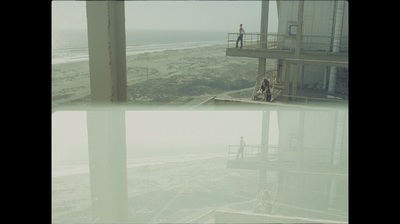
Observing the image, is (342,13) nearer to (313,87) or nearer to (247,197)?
(313,87)

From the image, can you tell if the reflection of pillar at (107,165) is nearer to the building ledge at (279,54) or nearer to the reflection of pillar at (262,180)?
the reflection of pillar at (262,180)

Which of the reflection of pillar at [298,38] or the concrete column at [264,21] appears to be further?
the concrete column at [264,21]

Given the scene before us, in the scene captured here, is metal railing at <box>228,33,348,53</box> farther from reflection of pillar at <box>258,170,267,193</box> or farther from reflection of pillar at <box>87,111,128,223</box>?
reflection of pillar at <box>87,111,128,223</box>

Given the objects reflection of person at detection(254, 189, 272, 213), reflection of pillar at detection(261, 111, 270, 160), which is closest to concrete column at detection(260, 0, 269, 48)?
reflection of pillar at detection(261, 111, 270, 160)

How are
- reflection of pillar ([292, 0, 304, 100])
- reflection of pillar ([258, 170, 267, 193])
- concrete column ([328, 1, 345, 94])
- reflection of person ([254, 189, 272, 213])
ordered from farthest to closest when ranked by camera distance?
concrete column ([328, 1, 345, 94]) → reflection of pillar ([292, 0, 304, 100]) → reflection of pillar ([258, 170, 267, 193]) → reflection of person ([254, 189, 272, 213])

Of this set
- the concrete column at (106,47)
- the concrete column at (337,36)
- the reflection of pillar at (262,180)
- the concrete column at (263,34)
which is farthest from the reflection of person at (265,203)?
the concrete column at (337,36)
